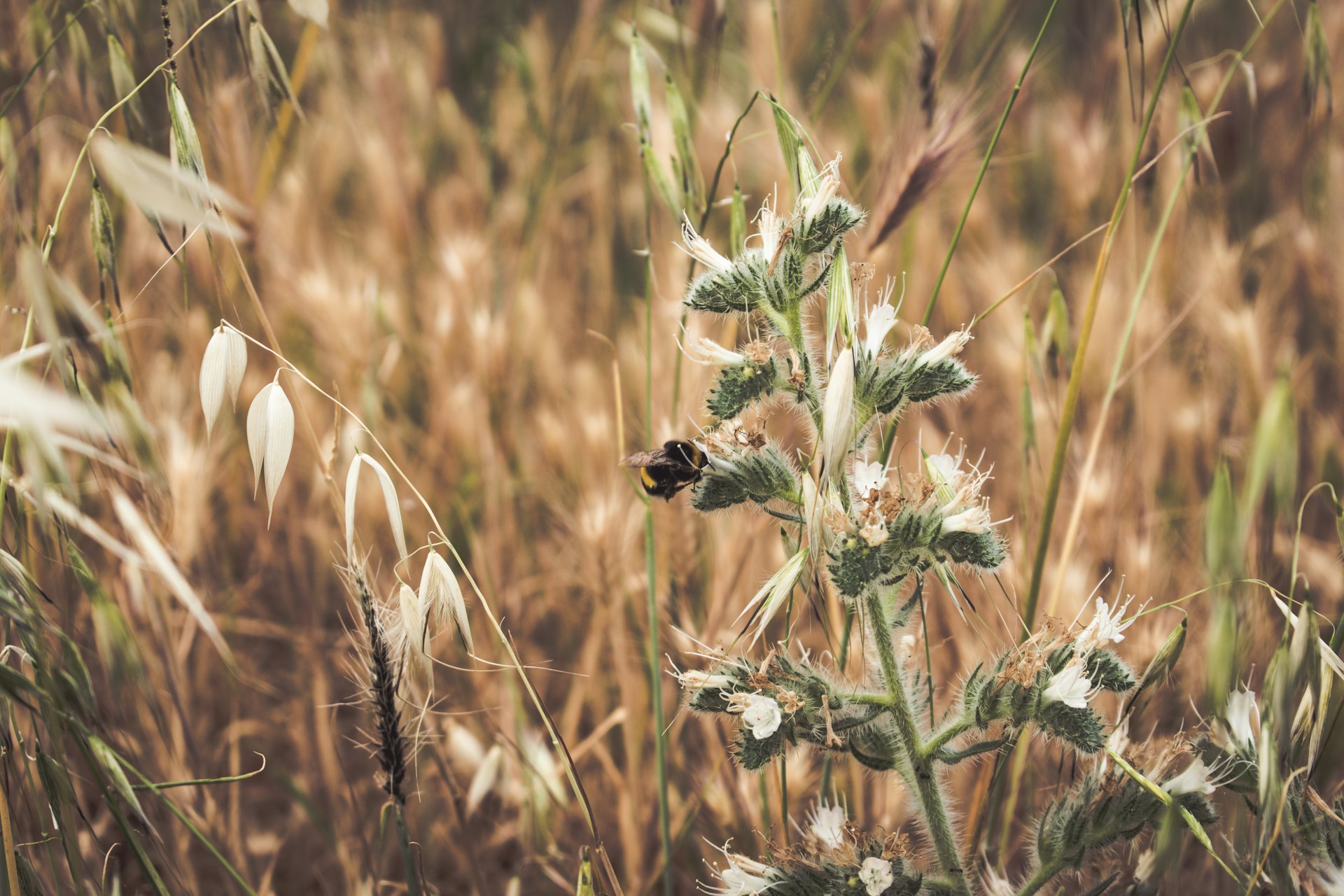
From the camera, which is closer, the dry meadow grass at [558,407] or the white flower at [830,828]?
the white flower at [830,828]

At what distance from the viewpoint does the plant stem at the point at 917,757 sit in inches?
41.5

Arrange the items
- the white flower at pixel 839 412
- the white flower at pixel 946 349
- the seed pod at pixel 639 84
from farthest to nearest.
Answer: the seed pod at pixel 639 84
the white flower at pixel 946 349
the white flower at pixel 839 412

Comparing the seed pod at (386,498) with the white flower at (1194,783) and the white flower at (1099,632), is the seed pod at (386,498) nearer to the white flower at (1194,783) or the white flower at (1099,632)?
the white flower at (1099,632)

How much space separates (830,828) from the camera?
114cm

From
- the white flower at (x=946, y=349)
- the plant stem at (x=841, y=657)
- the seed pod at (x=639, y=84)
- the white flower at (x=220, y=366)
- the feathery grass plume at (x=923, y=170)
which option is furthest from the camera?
the seed pod at (x=639, y=84)

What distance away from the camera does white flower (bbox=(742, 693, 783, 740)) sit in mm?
1006

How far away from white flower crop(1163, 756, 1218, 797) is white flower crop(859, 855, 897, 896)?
0.34 m

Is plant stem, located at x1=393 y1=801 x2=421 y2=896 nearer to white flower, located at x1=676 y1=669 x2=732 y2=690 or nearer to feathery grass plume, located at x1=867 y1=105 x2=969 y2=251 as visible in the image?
white flower, located at x1=676 y1=669 x2=732 y2=690

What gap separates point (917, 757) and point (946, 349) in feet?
1.60

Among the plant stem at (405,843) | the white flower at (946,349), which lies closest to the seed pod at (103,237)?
the plant stem at (405,843)

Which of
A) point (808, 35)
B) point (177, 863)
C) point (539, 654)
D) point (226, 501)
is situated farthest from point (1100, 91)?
point (177, 863)

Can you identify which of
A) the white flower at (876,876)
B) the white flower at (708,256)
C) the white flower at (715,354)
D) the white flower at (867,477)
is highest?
the white flower at (708,256)

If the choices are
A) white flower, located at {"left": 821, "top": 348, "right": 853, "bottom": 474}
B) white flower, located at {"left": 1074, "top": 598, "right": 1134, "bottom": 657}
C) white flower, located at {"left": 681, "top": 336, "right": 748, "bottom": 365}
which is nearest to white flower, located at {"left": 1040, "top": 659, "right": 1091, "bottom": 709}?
white flower, located at {"left": 1074, "top": 598, "right": 1134, "bottom": 657}

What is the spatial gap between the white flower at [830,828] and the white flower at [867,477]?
1.37ft
